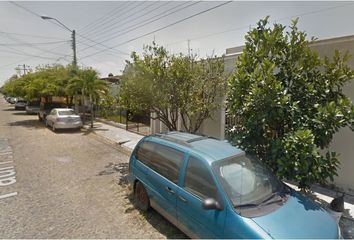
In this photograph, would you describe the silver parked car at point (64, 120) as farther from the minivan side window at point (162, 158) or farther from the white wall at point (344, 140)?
the white wall at point (344, 140)

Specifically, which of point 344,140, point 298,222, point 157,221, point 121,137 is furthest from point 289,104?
point 121,137

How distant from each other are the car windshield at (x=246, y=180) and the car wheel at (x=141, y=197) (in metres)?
1.93

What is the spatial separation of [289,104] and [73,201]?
4894 mm

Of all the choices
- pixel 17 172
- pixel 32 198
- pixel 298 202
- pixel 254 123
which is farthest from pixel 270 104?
pixel 17 172

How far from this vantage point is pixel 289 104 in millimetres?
4297

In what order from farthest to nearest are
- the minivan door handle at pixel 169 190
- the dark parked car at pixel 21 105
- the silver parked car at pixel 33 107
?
the dark parked car at pixel 21 105
the silver parked car at pixel 33 107
the minivan door handle at pixel 169 190

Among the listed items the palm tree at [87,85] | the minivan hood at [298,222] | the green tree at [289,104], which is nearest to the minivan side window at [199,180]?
the minivan hood at [298,222]

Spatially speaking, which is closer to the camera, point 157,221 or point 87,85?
point 157,221

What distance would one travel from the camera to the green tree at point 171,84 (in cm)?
643

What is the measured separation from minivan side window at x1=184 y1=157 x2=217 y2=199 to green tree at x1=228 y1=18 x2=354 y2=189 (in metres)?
1.38

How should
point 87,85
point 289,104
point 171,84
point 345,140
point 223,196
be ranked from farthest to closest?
1. point 87,85
2. point 171,84
3. point 345,140
4. point 289,104
5. point 223,196

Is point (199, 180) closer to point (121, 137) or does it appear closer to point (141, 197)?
point (141, 197)

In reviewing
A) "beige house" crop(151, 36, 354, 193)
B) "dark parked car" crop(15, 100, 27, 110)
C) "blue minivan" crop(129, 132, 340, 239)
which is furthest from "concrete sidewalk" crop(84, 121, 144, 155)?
"dark parked car" crop(15, 100, 27, 110)

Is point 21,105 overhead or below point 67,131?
overhead
